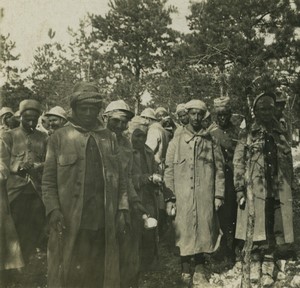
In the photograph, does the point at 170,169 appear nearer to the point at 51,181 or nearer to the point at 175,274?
the point at 175,274

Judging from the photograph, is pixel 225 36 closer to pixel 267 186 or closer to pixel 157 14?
pixel 157 14

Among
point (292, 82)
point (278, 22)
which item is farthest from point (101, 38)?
point (292, 82)

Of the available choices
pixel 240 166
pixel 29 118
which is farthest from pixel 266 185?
pixel 29 118

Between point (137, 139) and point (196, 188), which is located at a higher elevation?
point (137, 139)

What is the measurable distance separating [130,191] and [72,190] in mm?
893

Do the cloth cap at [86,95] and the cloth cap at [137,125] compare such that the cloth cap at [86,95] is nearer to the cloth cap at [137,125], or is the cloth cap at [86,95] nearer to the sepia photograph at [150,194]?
the sepia photograph at [150,194]

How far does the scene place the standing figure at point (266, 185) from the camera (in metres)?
5.80

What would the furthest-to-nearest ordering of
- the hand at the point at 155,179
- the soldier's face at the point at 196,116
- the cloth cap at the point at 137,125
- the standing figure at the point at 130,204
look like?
the cloth cap at the point at 137,125
the soldier's face at the point at 196,116
the hand at the point at 155,179
the standing figure at the point at 130,204

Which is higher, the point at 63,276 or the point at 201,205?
the point at 201,205

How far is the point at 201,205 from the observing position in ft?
19.1

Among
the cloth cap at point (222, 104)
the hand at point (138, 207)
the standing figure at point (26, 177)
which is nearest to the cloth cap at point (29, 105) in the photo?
the standing figure at point (26, 177)

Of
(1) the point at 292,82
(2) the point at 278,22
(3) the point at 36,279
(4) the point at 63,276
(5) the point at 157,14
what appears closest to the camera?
(4) the point at 63,276

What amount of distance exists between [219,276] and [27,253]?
8.10ft

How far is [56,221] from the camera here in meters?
4.13
